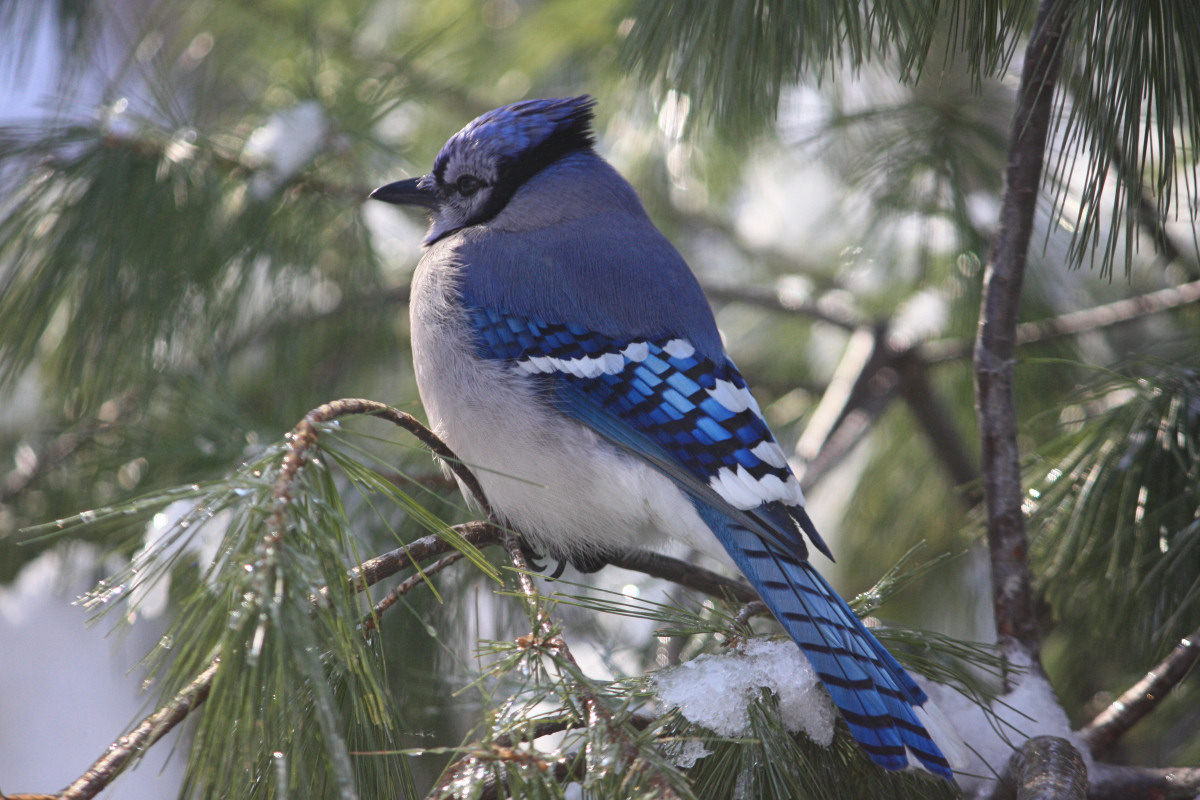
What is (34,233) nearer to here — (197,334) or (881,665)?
(197,334)

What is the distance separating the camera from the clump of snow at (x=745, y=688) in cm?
91

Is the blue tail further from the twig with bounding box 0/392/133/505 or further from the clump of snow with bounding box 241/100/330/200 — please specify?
the twig with bounding box 0/392/133/505

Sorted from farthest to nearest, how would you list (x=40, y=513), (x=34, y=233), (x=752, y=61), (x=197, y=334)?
(x=40, y=513) → (x=197, y=334) → (x=34, y=233) → (x=752, y=61)

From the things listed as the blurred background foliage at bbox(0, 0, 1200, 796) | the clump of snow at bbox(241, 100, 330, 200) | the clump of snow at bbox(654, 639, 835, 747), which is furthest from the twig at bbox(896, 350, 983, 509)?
the clump of snow at bbox(241, 100, 330, 200)

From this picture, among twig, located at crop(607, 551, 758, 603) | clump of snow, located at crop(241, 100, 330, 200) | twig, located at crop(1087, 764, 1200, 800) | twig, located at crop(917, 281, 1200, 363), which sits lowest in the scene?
twig, located at crop(1087, 764, 1200, 800)

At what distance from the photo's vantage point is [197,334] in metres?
1.77

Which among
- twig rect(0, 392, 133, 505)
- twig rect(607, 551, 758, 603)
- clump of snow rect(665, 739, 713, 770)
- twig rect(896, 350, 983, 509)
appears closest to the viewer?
clump of snow rect(665, 739, 713, 770)

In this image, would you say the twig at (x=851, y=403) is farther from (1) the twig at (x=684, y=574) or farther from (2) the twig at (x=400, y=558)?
(2) the twig at (x=400, y=558)

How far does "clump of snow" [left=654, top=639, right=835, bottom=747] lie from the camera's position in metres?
0.91

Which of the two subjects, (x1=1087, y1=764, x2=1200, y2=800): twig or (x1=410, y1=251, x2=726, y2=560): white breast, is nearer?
(x1=1087, y1=764, x2=1200, y2=800): twig

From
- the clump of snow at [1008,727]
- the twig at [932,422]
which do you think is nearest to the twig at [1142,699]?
the clump of snow at [1008,727]

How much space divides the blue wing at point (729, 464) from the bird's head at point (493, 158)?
1.17 feet

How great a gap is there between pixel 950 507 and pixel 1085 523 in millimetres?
979

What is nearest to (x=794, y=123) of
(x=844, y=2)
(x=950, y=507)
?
(x=950, y=507)
